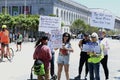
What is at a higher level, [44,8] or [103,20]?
[44,8]

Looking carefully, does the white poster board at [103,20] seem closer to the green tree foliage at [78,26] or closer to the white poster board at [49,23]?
the white poster board at [49,23]

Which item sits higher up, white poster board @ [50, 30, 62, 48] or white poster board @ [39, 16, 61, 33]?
white poster board @ [39, 16, 61, 33]

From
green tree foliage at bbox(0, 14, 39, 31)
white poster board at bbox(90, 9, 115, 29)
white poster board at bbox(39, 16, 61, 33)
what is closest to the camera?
white poster board at bbox(39, 16, 61, 33)

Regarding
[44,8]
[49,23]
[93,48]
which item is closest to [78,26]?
[44,8]

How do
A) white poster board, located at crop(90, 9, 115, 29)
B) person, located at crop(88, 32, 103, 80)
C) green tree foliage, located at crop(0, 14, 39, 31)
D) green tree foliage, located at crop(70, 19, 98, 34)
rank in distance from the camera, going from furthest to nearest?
green tree foliage, located at crop(70, 19, 98, 34) < green tree foliage, located at crop(0, 14, 39, 31) < white poster board, located at crop(90, 9, 115, 29) < person, located at crop(88, 32, 103, 80)

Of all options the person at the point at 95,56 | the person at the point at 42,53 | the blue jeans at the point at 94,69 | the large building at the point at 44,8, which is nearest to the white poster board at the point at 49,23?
the person at the point at 95,56

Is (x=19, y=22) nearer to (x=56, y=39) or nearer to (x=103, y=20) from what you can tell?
(x=103, y=20)

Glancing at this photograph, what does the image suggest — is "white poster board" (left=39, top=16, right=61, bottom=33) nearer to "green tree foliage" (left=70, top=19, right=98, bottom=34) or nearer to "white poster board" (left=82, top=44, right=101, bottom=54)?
"white poster board" (left=82, top=44, right=101, bottom=54)

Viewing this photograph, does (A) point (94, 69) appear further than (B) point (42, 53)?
Yes

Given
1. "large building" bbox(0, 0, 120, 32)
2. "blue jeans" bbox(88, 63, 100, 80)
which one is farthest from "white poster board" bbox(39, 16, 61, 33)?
"large building" bbox(0, 0, 120, 32)

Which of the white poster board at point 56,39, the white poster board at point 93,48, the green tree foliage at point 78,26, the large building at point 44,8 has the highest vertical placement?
the large building at point 44,8

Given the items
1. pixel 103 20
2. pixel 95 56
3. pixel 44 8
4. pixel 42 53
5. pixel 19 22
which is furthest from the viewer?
pixel 44 8

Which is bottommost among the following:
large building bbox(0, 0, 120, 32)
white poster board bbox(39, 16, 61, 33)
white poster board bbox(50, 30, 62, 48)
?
white poster board bbox(50, 30, 62, 48)

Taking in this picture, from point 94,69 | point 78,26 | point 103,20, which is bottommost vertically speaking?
point 78,26
